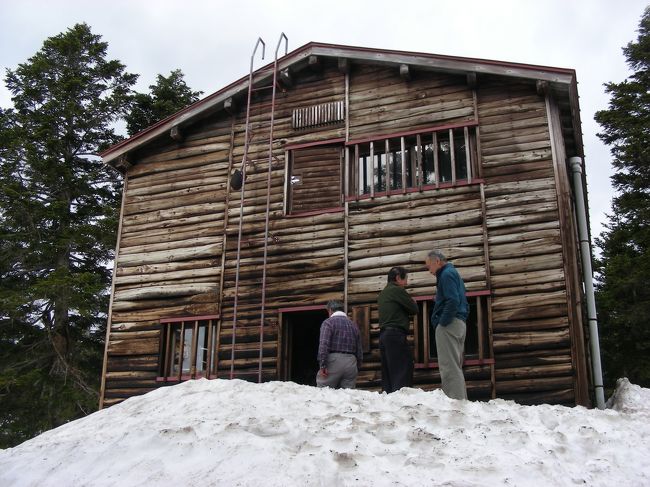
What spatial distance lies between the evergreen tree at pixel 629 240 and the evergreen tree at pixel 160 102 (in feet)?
56.8

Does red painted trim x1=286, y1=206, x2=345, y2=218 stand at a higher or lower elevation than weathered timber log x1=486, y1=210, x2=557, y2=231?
higher

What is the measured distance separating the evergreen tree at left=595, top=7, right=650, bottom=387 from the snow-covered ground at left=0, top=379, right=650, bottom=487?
15952 millimetres

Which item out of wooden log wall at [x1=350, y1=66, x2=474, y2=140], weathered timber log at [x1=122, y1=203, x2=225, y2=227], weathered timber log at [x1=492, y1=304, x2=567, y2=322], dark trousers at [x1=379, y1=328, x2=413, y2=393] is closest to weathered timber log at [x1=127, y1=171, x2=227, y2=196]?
weathered timber log at [x1=122, y1=203, x2=225, y2=227]

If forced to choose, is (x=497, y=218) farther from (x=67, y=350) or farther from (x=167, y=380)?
(x=67, y=350)

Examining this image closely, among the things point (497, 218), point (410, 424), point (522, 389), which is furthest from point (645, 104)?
point (410, 424)

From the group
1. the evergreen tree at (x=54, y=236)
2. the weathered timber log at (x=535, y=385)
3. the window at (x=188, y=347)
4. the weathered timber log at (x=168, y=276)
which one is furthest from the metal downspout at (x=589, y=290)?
the evergreen tree at (x=54, y=236)

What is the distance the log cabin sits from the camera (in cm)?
1091

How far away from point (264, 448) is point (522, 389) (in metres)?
6.03

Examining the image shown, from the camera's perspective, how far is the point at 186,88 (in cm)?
2772

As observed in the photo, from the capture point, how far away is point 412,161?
1256 centimetres

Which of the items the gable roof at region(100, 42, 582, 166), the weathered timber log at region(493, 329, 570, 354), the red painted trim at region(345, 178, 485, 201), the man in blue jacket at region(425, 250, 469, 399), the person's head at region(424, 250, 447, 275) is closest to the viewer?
the man in blue jacket at region(425, 250, 469, 399)

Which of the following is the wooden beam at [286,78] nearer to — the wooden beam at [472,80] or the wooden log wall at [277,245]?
the wooden log wall at [277,245]

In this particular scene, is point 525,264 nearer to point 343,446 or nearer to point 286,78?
point 343,446

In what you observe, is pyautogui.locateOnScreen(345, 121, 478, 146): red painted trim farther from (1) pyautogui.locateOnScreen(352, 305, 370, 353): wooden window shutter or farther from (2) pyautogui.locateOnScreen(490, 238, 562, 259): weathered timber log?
(1) pyautogui.locateOnScreen(352, 305, 370, 353): wooden window shutter
